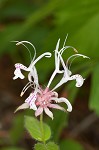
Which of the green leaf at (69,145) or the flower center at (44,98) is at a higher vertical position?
the green leaf at (69,145)

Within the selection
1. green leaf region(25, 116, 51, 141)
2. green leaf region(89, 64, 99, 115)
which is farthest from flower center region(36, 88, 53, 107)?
green leaf region(89, 64, 99, 115)

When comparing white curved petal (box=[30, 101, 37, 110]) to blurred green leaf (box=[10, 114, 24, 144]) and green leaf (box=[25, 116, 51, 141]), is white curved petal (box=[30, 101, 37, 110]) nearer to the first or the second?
green leaf (box=[25, 116, 51, 141])

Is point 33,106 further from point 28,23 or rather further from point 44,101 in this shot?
point 28,23

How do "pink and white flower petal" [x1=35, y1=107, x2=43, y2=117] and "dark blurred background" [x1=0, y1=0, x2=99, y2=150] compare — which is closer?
"pink and white flower petal" [x1=35, y1=107, x2=43, y2=117]

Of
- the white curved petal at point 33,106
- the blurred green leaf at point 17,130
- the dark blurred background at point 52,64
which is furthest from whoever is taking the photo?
the blurred green leaf at point 17,130

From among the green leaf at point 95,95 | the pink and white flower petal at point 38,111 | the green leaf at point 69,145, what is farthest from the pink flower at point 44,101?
the green leaf at point 69,145

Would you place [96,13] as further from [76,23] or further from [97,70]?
[97,70]

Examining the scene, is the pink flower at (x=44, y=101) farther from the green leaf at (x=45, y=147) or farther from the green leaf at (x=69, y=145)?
the green leaf at (x=69, y=145)
